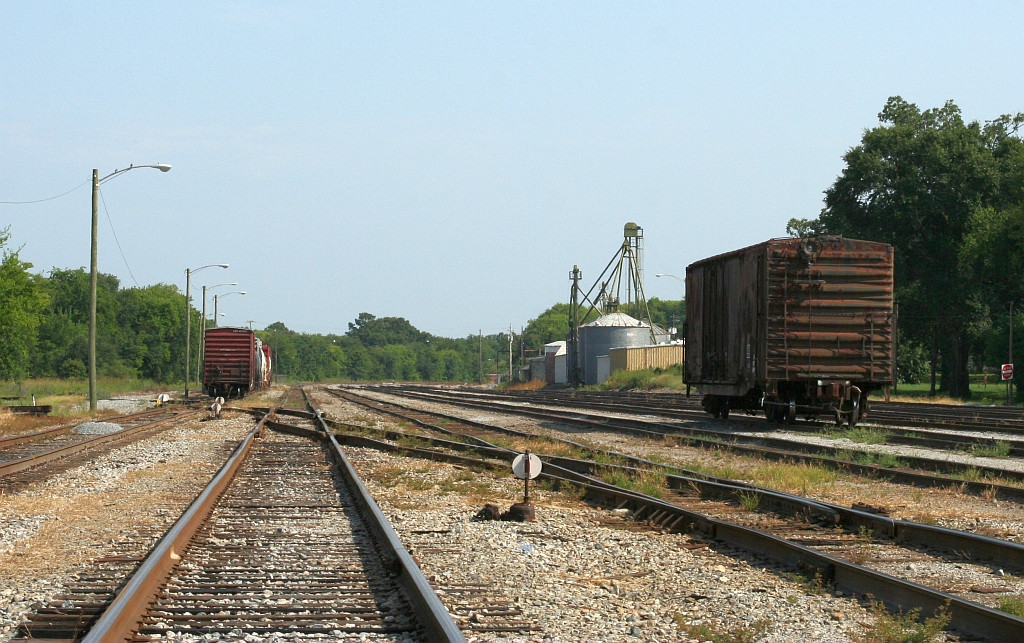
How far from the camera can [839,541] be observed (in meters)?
8.70

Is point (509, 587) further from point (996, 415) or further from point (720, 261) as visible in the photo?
point (996, 415)

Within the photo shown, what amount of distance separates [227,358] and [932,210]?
37.7 meters

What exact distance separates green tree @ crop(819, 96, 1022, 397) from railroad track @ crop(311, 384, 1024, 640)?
46.5 metres

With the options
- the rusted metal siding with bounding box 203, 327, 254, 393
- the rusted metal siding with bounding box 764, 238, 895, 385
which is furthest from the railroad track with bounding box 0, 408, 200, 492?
the rusted metal siding with bounding box 203, 327, 254, 393

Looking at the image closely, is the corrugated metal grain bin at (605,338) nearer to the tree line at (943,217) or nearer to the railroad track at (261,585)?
the tree line at (943,217)

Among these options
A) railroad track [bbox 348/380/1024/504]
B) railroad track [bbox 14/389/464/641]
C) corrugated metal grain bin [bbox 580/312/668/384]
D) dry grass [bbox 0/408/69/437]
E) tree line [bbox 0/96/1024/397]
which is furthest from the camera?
corrugated metal grain bin [bbox 580/312/668/384]

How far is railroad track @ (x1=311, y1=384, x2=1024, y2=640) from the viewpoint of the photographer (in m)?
6.31

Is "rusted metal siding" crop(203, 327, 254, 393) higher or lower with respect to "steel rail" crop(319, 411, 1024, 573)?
higher

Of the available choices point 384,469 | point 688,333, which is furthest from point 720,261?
point 384,469

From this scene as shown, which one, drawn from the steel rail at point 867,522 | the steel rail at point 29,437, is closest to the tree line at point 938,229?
the steel rail at point 29,437

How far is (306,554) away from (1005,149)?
59.5 meters

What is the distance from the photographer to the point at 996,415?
29.6 meters

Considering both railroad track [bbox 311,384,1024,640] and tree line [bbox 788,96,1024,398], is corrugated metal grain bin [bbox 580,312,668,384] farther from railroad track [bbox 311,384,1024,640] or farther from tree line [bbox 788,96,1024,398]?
railroad track [bbox 311,384,1024,640]

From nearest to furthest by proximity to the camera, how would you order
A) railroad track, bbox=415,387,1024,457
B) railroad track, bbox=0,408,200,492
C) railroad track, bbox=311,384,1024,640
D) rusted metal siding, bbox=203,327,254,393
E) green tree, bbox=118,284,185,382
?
1. railroad track, bbox=311,384,1024,640
2. railroad track, bbox=0,408,200,492
3. railroad track, bbox=415,387,1024,457
4. rusted metal siding, bbox=203,327,254,393
5. green tree, bbox=118,284,185,382
